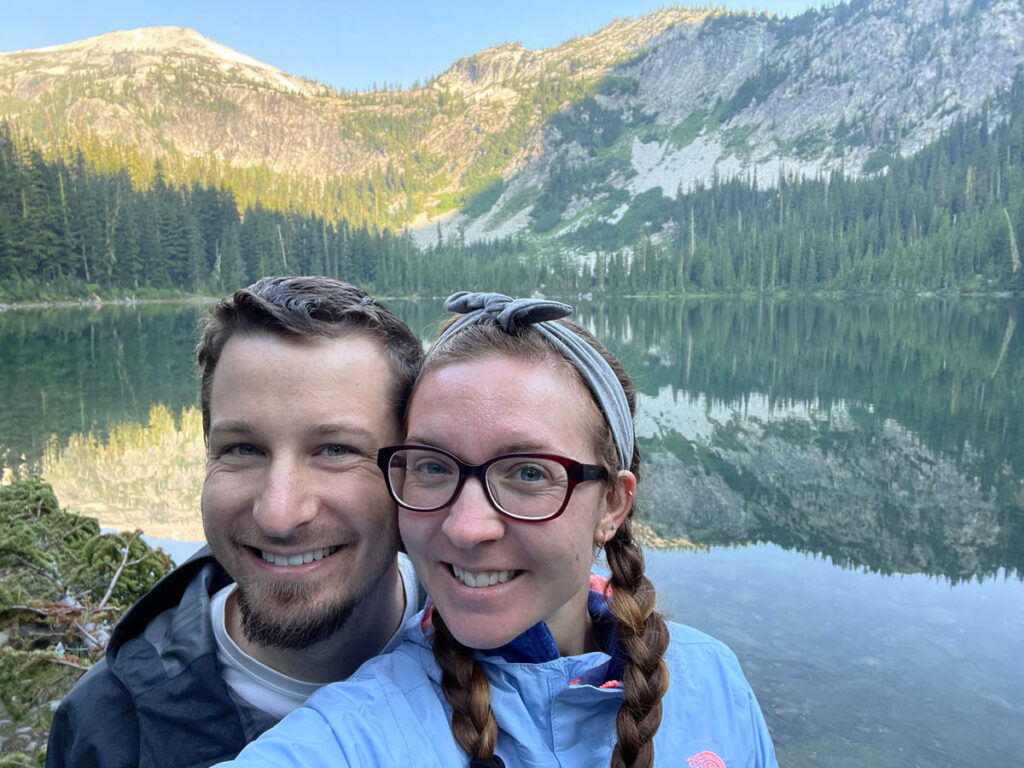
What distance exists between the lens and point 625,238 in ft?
584

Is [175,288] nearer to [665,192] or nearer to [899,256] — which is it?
[899,256]

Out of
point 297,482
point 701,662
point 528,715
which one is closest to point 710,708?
point 701,662

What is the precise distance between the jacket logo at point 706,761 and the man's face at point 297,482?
1.06 metres

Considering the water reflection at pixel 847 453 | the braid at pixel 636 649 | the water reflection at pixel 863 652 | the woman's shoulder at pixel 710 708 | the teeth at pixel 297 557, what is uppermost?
the teeth at pixel 297 557

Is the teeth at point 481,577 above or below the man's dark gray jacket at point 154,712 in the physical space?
above

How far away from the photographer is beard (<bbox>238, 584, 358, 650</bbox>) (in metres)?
2.01

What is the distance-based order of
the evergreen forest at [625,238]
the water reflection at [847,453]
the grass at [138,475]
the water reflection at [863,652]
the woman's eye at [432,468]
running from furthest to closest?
the evergreen forest at [625,238] → the grass at [138,475] → the water reflection at [847,453] → the water reflection at [863,652] → the woman's eye at [432,468]

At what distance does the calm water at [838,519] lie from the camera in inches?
267

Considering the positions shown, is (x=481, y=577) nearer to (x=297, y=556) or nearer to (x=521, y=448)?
(x=521, y=448)

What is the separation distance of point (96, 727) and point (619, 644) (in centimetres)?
144

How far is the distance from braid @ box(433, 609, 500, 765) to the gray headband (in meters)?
0.71

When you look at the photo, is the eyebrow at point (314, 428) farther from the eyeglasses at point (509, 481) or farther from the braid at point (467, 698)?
the braid at point (467, 698)

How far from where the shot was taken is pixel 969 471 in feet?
48.5

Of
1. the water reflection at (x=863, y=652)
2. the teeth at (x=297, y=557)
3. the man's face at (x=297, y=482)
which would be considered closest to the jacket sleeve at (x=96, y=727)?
the man's face at (x=297, y=482)
